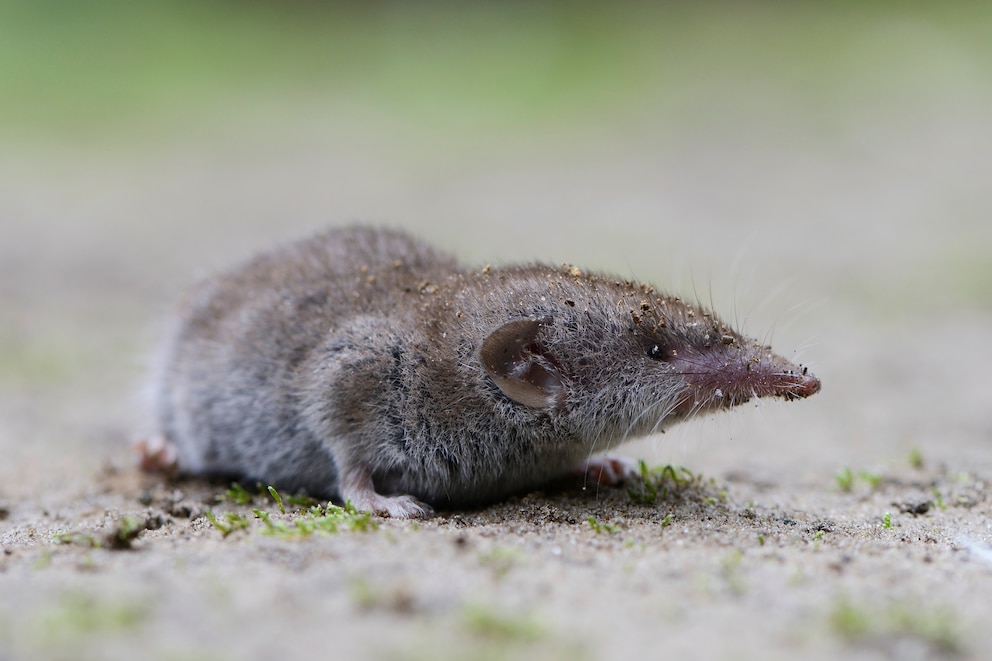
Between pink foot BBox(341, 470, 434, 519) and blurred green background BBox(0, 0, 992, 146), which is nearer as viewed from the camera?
pink foot BBox(341, 470, 434, 519)

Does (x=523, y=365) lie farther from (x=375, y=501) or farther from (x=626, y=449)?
(x=626, y=449)

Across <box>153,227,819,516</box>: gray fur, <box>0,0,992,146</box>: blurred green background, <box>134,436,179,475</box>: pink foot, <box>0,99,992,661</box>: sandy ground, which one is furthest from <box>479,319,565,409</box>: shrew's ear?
<box>0,0,992,146</box>: blurred green background

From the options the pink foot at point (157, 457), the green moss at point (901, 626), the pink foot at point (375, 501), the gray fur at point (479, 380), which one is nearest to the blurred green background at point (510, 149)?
the pink foot at point (157, 457)

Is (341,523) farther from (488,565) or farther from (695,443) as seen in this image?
(695,443)

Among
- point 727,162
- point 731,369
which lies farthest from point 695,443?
point 727,162

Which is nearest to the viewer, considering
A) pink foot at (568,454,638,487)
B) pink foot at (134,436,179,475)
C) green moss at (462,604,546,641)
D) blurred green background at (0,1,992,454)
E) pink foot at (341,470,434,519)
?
green moss at (462,604,546,641)

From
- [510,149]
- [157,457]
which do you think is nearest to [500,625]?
[157,457]

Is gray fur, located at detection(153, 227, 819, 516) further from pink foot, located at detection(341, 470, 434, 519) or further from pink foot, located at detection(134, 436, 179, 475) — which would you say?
pink foot, located at detection(134, 436, 179, 475)

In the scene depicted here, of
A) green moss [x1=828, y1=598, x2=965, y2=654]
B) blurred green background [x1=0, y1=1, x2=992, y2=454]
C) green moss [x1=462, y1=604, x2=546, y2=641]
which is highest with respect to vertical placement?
blurred green background [x1=0, y1=1, x2=992, y2=454]

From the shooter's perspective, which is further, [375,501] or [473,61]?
[473,61]
